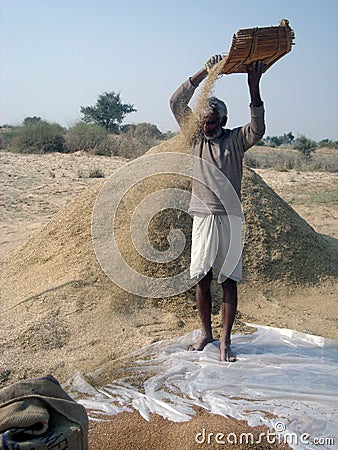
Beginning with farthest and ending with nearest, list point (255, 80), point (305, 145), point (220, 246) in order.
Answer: point (305, 145)
point (220, 246)
point (255, 80)

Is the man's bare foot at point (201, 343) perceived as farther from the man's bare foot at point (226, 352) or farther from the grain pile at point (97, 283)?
the grain pile at point (97, 283)

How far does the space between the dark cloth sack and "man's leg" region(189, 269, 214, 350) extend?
132cm

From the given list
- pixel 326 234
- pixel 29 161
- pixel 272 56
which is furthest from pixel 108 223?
pixel 29 161

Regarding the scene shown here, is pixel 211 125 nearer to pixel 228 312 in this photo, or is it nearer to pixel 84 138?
pixel 228 312

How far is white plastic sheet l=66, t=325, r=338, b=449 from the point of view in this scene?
6.83ft

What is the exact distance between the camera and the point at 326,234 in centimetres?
607

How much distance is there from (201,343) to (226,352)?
0.17m

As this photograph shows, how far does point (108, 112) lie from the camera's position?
74.3ft

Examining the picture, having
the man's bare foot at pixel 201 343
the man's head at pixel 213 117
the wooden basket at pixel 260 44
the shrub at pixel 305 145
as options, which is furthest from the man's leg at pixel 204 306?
the shrub at pixel 305 145

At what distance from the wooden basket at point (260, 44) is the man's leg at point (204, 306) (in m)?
1.08

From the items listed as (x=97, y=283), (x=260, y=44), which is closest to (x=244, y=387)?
(x=97, y=283)

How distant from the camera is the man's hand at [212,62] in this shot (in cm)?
270

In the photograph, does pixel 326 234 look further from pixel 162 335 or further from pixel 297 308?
pixel 162 335

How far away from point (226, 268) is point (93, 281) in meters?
1.22
